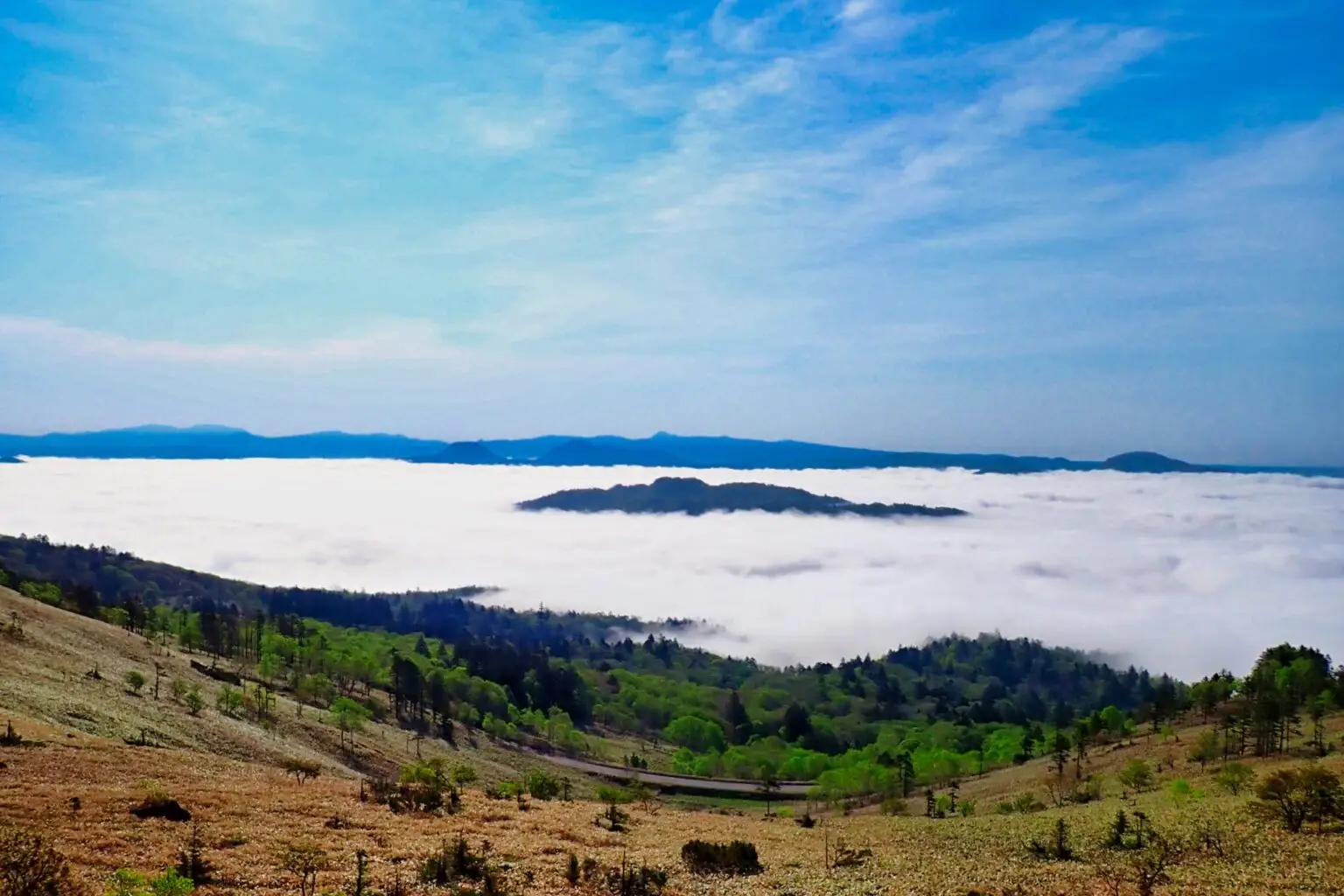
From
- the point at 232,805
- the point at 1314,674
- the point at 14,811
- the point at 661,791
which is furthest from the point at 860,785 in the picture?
the point at 14,811

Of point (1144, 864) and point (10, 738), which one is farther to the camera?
point (10, 738)

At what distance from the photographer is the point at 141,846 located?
2816 cm

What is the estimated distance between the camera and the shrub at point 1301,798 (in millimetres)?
38562

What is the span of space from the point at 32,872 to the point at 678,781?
13064 cm

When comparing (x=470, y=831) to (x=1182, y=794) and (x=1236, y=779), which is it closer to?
(x=1182, y=794)

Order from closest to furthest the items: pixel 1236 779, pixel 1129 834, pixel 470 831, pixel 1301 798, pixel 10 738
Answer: pixel 470 831 < pixel 1129 834 < pixel 10 738 < pixel 1301 798 < pixel 1236 779

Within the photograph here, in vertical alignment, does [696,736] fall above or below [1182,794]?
below

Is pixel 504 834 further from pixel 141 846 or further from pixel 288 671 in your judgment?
pixel 288 671

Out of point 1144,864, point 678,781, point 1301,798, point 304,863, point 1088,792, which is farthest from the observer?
point 678,781

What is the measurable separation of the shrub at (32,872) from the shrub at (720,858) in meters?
22.8

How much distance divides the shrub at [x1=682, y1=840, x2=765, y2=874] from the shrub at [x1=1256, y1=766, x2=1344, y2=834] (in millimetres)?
25775

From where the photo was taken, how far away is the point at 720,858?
36188 mm

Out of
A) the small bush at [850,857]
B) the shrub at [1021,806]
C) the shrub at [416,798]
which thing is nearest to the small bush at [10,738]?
the shrub at [416,798]

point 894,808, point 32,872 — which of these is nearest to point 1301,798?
point 894,808
